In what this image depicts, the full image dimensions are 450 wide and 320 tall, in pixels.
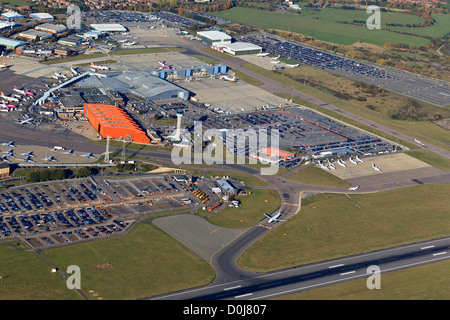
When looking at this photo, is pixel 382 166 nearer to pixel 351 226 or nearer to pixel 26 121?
pixel 351 226

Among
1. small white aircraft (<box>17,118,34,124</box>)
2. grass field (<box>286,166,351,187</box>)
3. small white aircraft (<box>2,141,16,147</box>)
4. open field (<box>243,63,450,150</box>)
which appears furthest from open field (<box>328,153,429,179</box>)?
small white aircraft (<box>17,118,34,124</box>)

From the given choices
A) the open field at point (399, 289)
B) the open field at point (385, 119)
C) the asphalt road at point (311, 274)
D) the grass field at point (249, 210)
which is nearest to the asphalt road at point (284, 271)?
the asphalt road at point (311, 274)

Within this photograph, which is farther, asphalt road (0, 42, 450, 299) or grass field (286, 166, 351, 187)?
grass field (286, 166, 351, 187)

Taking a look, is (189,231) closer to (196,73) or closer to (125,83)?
(125,83)

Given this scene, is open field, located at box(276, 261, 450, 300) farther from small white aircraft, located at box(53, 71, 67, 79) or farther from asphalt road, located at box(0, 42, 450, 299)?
small white aircraft, located at box(53, 71, 67, 79)

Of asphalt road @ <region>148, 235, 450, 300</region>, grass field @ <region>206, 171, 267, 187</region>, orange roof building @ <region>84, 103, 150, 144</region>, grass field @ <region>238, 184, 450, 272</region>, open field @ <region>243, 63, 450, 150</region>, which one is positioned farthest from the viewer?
open field @ <region>243, 63, 450, 150</region>
